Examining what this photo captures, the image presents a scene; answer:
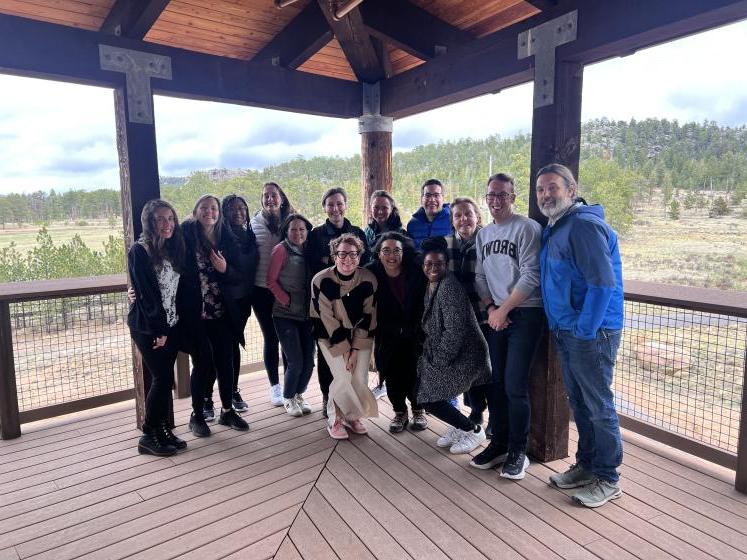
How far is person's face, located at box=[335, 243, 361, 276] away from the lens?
8.92 ft

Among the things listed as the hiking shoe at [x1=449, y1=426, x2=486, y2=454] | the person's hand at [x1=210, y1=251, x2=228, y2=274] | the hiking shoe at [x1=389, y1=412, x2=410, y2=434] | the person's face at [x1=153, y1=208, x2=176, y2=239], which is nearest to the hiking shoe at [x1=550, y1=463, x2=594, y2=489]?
the hiking shoe at [x1=449, y1=426, x2=486, y2=454]

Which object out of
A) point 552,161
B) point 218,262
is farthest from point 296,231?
point 552,161

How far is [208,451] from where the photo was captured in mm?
2824

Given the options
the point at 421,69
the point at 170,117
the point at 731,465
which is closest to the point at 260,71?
the point at 170,117

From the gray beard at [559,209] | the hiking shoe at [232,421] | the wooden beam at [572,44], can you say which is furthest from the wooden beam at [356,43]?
the hiking shoe at [232,421]

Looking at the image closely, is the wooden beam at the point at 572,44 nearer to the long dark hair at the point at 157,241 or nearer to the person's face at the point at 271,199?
the person's face at the point at 271,199

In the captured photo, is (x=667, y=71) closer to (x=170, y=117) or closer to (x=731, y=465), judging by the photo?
(x=731, y=465)

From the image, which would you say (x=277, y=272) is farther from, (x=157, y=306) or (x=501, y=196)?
(x=501, y=196)

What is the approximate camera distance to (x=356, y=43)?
3416 millimetres

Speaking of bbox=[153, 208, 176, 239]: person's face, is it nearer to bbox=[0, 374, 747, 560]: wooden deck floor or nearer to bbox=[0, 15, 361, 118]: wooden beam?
bbox=[0, 15, 361, 118]: wooden beam

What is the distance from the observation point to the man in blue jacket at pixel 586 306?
1.99 meters

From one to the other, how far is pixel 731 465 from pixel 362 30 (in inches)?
140

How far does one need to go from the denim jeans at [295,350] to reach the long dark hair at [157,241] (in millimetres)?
823

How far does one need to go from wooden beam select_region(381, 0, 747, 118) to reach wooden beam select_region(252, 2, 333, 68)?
746 mm
